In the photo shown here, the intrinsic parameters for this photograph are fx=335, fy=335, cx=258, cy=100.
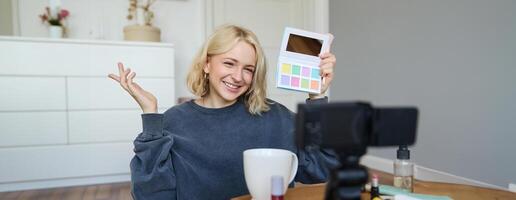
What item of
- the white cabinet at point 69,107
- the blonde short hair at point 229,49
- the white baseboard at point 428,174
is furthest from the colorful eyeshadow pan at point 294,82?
the white cabinet at point 69,107

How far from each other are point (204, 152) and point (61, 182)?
2.12 meters

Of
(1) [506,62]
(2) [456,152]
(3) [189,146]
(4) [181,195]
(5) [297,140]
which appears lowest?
(2) [456,152]

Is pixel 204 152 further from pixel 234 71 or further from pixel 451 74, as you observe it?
pixel 451 74

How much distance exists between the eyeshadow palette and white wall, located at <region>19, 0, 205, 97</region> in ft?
6.63

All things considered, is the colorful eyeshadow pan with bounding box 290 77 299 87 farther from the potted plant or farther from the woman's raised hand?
the potted plant

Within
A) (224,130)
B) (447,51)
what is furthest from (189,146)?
(447,51)

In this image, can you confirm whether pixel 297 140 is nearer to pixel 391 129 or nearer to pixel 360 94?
pixel 391 129

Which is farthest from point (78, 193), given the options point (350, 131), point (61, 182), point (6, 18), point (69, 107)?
point (350, 131)

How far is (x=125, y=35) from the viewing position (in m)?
2.62

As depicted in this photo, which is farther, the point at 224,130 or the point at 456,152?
the point at 456,152

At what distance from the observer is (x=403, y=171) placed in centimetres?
74

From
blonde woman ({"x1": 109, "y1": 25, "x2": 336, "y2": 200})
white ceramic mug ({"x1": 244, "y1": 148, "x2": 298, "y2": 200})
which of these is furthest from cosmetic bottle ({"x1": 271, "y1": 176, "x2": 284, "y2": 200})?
blonde woman ({"x1": 109, "y1": 25, "x2": 336, "y2": 200})

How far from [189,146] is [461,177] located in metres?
2.13

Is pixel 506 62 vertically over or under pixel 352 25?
under
